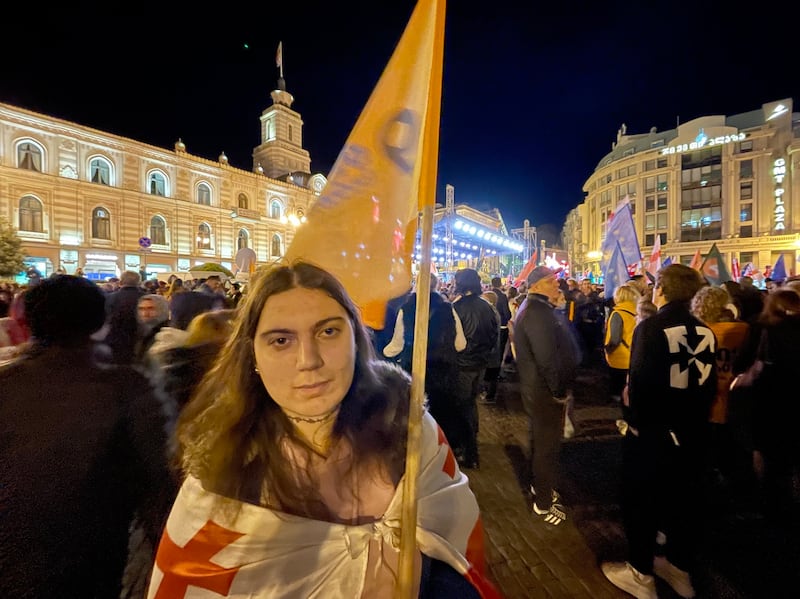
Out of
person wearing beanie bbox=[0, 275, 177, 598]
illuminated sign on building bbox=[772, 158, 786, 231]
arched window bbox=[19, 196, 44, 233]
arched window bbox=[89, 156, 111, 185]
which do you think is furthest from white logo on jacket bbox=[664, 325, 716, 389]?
illuminated sign on building bbox=[772, 158, 786, 231]

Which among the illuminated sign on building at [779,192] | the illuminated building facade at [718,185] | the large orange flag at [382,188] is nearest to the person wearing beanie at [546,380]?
the large orange flag at [382,188]

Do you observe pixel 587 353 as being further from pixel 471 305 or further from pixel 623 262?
pixel 471 305

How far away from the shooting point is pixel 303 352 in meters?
1.25

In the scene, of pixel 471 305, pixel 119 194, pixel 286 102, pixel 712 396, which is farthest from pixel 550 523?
pixel 286 102

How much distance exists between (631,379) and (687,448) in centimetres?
57

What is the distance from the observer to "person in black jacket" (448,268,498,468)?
4.64m

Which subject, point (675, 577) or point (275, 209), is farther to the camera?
point (275, 209)

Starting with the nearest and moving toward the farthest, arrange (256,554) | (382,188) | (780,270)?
(256,554), (382,188), (780,270)

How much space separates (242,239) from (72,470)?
124 feet

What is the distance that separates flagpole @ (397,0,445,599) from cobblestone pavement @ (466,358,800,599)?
2286mm

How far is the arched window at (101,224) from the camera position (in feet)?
89.6

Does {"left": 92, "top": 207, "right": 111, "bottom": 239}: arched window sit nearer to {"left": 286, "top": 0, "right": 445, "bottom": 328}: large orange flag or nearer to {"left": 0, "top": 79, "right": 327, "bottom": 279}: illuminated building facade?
{"left": 0, "top": 79, "right": 327, "bottom": 279}: illuminated building facade

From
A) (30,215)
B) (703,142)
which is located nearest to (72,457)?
(30,215)

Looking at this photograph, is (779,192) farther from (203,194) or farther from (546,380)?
(203,194)
